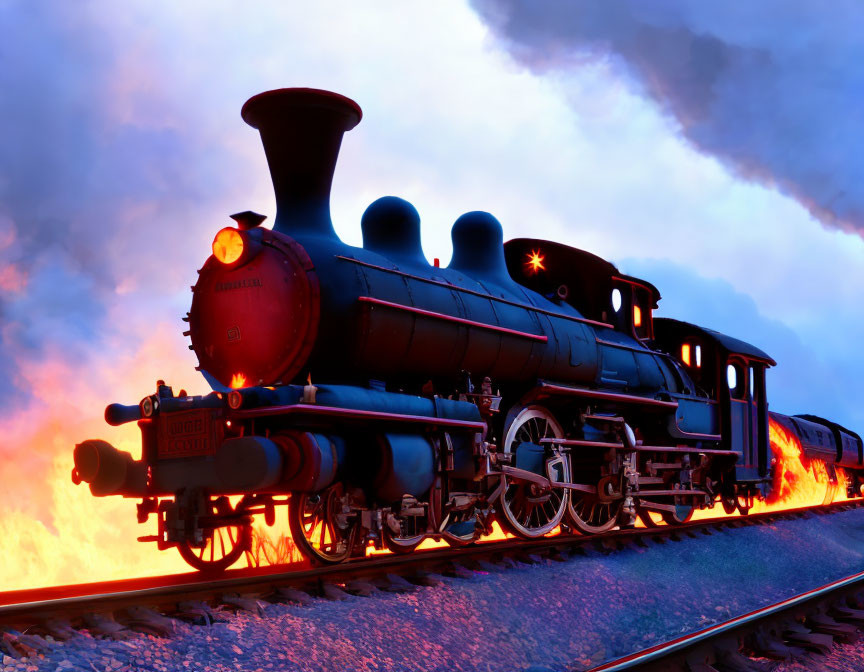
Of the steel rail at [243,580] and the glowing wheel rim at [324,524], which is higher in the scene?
the glowing wheel rim at [324,524]

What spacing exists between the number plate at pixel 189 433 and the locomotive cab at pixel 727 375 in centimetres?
745

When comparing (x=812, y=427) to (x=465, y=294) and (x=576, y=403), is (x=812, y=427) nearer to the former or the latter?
(x=576, y=403)

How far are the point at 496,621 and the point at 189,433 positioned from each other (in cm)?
274

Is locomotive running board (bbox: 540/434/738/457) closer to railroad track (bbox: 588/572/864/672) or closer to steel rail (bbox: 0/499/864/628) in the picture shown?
steel rail (bbox: 0/499/864/628)

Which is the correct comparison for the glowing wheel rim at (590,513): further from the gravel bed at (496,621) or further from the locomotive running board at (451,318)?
the locomotive running board at (451,318)

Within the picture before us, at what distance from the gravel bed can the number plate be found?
1773 mm

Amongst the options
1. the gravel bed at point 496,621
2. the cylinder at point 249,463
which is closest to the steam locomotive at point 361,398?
the cylinder at point 249,463

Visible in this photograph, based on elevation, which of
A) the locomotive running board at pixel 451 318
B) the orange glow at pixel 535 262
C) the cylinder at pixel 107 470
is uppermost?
the orange glow at pixel 535 262

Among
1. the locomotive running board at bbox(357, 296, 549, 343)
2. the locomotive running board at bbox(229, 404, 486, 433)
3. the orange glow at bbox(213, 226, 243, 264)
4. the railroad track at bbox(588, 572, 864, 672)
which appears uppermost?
the orange glow at bbox(213, 226, 243, 264)

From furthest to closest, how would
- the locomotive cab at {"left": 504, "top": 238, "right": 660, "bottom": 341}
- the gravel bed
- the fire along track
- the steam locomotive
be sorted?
the locomotive cab at {"left": 504, "top": 238, "right": 660, "bottom": 341} < the steam locomotive < the fire along track < the gravel bed

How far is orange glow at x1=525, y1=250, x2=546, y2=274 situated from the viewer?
1066 cm

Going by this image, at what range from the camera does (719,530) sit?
10695 mm

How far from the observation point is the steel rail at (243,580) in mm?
4512

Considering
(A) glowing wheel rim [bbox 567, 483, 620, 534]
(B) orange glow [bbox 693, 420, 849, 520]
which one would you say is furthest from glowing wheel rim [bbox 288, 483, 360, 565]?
(B) orange glow [bbox 693, 420, 849, 520]
